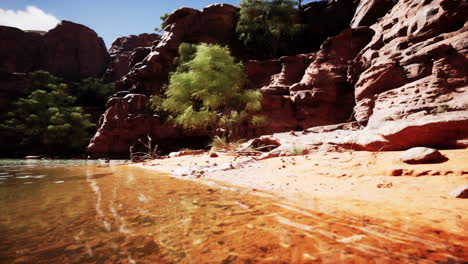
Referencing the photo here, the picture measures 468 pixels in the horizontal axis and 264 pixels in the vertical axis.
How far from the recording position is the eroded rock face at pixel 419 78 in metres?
4.38

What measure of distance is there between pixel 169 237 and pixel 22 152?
1341 inches

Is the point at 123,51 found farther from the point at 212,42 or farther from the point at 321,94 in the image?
the point at 321,94

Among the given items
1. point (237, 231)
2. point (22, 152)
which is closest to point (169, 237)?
point (237, 231)

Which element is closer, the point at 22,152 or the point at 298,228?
the point at 298,228

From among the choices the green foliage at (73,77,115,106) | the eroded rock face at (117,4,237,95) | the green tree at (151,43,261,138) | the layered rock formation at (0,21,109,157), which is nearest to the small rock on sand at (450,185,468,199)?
the green tree at (151,43,261,138)

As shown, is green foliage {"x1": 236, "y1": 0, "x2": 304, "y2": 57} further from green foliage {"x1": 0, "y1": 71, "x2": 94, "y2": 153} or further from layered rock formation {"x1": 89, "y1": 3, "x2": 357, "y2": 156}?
green foliage {"x1": 0, "y1": 71, "x2": 94, "y2": 153}

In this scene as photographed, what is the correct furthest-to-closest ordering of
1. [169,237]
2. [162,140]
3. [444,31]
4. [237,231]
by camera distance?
[162,140] → [444,31] → [237,231] → [169,237]

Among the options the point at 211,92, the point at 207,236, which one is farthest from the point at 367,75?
the point at 207,236

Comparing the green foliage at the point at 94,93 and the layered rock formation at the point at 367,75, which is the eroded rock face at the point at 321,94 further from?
the green foliage at the point at 94,93

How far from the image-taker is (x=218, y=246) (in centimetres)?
122

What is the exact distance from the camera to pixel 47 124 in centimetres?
2586

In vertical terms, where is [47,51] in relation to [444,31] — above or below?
above

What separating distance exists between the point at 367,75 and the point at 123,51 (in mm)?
45552

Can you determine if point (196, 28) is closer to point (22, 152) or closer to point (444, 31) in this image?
point (444, 31)
